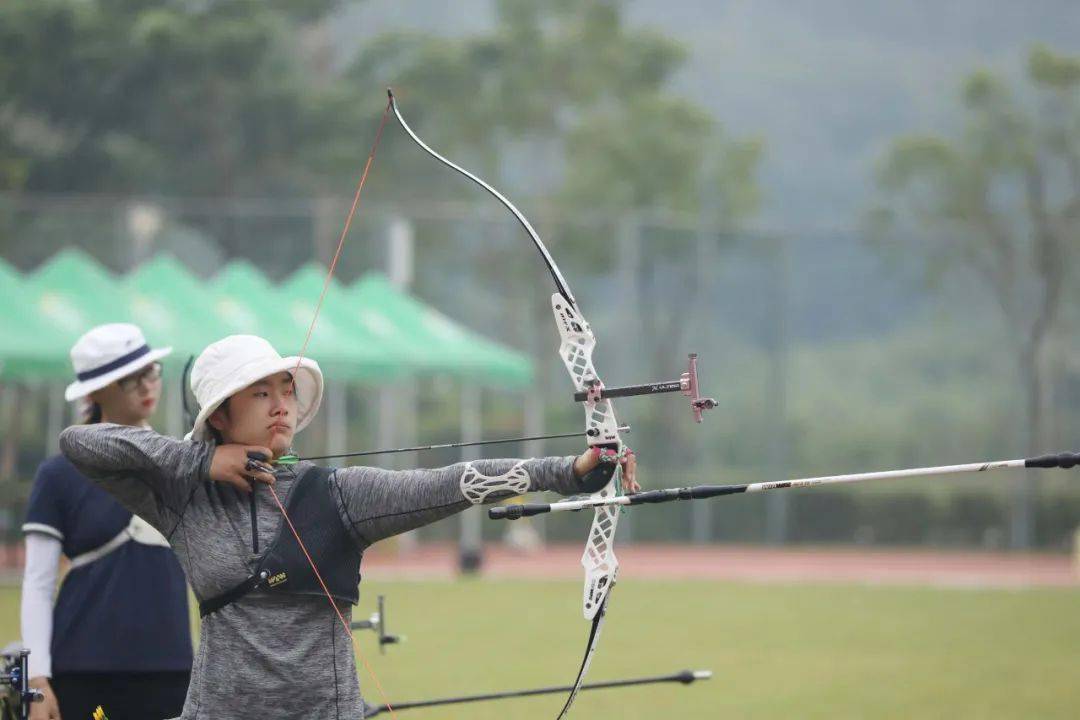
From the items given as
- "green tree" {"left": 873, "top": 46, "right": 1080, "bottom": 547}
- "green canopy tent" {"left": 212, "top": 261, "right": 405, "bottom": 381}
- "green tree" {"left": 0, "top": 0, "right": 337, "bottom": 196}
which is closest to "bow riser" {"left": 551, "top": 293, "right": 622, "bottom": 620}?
"green canopy tent" {"left": 212, "top": 261, "right": 405, "bottom": 381}

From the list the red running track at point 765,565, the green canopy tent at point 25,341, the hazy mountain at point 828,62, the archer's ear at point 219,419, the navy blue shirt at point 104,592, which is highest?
the hazy mountain at point 828,62

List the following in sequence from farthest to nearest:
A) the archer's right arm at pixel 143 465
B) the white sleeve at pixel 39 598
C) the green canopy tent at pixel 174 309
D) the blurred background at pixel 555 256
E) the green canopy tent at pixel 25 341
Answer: the blurred background at pixel 555 256 < the green canopy tent at pixel 174 309 < the green canopy tent at pixel 25 341 < the white sleeve at pixel 39 598 < the archer's right arm at pixel 143 465

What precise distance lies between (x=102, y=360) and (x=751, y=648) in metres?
8.00

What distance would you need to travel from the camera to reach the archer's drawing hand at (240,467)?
333 centimetres

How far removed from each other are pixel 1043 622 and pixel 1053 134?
21422 mm

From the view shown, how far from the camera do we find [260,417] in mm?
3475

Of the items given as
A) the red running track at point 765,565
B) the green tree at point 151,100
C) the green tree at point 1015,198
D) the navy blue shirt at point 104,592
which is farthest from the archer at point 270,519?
the green tree at point 151,100

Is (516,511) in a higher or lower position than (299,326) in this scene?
lower

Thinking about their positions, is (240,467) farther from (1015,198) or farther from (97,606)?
(1015,198)

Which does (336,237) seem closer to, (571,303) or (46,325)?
(46,325)

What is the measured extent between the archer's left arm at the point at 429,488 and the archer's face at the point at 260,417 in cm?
20

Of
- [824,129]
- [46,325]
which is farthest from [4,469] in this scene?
[824,129]

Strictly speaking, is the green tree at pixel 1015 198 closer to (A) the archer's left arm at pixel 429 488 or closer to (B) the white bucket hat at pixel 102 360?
(B) the white bucket hat at pixel 102 360

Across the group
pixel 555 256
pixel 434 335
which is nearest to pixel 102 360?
pixel 434 335
